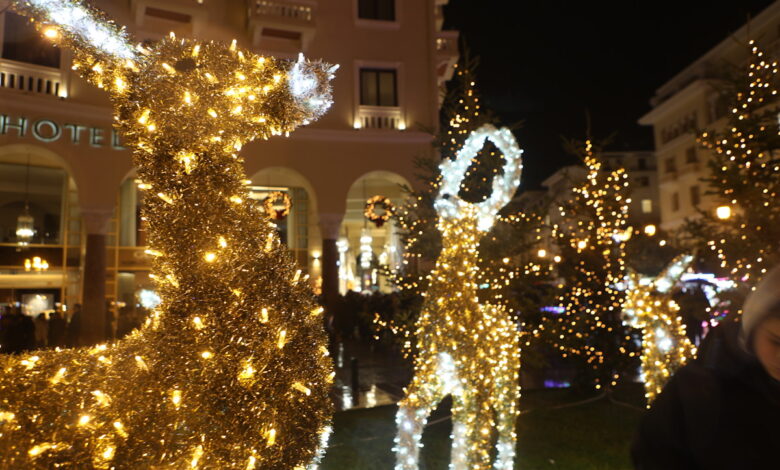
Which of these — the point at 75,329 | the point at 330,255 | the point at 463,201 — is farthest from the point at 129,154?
the point at 463,201

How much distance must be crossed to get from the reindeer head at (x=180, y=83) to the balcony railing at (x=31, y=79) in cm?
1189

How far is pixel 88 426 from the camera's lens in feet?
8.01

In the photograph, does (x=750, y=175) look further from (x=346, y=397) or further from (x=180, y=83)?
(x=180, y=83)

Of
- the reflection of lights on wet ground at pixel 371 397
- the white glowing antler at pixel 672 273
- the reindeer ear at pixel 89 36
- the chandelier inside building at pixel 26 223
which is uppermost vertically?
the chandelier inside building at pixel 26 223

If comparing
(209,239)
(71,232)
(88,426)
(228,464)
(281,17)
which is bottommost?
(228,464)

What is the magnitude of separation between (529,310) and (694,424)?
24.1 feet

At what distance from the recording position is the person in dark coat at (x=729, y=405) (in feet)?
5.04

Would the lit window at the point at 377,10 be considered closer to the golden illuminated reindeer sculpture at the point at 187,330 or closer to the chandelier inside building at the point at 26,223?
the chandelier inside building at the point at 26,223

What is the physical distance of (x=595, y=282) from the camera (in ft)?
→ 30.2

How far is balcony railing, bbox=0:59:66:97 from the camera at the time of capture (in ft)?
40.6

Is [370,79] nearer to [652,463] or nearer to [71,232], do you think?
[71,232]

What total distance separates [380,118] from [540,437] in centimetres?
1106

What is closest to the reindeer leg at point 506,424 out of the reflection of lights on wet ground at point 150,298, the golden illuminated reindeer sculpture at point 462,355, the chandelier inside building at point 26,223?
the golden illuminated reindeer sculpture at point 462,355

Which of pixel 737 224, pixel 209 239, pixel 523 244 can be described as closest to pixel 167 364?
pixel 209 239
